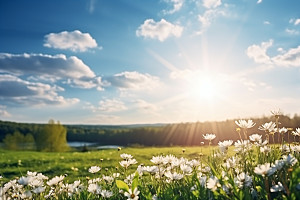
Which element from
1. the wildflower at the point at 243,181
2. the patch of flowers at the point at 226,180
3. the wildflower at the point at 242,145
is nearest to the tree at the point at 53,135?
the patch of flowers at the point at 226,180

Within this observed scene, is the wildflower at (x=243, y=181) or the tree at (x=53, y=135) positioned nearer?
the wildflower at (x=243, y=181)

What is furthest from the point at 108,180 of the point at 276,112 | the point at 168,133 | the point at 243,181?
the point at 168,133

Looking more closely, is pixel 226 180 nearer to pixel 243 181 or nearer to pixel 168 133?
pixel 243 181

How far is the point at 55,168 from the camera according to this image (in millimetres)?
18609

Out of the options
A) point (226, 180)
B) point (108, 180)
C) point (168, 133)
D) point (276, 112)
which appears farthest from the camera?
point (168, 133)

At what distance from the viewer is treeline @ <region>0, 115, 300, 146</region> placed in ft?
146

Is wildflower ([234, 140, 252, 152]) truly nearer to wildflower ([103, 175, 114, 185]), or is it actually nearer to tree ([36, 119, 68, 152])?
wildflower ([103, 175, 114, 185])

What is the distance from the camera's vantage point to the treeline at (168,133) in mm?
44634

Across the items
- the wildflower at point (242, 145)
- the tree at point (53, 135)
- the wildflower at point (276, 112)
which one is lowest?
the tree at point (53, 135)

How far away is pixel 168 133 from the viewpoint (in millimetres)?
91750

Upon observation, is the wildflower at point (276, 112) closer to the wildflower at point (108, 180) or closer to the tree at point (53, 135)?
the wildflower at point (108, 180)

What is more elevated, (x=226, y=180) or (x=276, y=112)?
(x=276, y=112)

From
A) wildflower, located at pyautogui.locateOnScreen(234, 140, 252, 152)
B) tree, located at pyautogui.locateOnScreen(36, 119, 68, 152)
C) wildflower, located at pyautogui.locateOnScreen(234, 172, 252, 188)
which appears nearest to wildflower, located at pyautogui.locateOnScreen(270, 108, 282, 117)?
wildflower, located at pyautogui.locateOnScreen(234, 140, 252, 152)

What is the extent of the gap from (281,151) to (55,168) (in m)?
17.0
